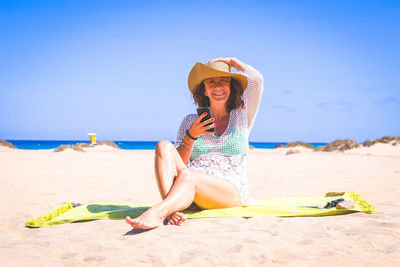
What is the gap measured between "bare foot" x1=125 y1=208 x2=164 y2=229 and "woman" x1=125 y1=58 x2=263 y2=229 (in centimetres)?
5

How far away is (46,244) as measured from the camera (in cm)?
254

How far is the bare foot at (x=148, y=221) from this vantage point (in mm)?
2669

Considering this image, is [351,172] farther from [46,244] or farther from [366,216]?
[46,244]

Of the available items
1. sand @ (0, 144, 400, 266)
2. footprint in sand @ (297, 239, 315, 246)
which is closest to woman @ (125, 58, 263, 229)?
sand @ (0, 144, 400, 266)

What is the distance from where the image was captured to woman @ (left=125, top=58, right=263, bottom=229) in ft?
10.4

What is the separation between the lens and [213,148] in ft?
12.6

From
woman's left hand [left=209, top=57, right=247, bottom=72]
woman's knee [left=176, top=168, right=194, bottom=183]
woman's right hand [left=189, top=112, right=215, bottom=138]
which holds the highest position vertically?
woman's left hand [left=209, top=57, right=247, bottom=72]

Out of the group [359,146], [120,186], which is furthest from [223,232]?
[359,146]

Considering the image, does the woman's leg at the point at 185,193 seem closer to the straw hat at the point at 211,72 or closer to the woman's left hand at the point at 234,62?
the straw hat at the point at 211,72

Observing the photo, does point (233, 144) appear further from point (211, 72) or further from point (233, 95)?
point (211, 72)

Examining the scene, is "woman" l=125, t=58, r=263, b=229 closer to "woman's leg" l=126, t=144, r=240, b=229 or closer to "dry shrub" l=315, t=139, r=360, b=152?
"woman's leg" l=126, t=144, r=240, b=229

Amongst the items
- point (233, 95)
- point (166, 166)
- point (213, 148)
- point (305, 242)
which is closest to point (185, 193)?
point (166, 166)

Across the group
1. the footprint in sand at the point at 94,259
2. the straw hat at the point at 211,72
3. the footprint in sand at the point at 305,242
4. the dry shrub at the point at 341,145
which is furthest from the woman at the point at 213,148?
the dry shrub at the point at 341,145

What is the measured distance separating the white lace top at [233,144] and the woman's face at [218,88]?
10.4 inches
